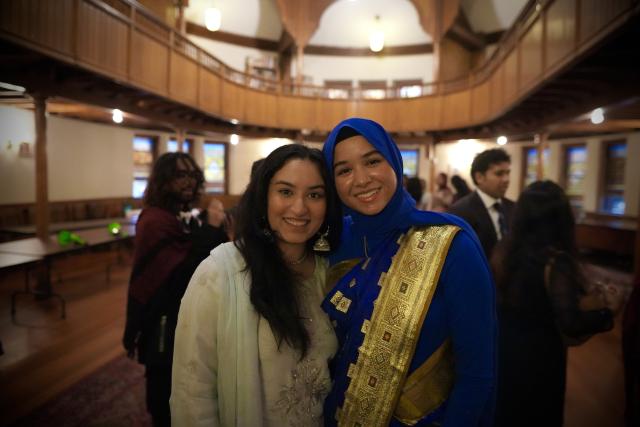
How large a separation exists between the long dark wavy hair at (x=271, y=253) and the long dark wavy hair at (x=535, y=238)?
1089 mm

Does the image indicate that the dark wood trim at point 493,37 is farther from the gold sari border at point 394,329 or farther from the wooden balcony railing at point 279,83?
the gold sari border at point 394,329

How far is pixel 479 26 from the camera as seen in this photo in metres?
13.4

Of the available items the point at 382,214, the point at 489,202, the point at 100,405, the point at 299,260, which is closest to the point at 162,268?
the point at 299,260

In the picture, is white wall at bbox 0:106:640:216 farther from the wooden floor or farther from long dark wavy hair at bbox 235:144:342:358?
long dark wavy hair at bbox 235:144:342:358

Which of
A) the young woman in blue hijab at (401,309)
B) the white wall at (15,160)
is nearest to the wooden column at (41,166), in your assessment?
the white wall at (15,160)

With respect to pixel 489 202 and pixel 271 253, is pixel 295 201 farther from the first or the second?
pixel 489 202

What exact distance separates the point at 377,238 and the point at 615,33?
363 centimetres

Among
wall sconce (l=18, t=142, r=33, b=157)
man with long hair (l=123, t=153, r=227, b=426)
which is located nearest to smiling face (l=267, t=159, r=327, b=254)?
man with long hair (l=123, t=153, r=227, b=426)

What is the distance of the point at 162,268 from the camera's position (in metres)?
2.09

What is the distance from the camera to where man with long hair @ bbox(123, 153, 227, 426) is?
2072mm

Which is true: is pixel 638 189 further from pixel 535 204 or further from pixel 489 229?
pixel 535 204

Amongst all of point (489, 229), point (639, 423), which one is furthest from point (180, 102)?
point (639, 423)

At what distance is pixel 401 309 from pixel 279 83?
38.5 feet

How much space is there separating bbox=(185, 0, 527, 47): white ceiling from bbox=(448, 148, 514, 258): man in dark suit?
12.4 metres
